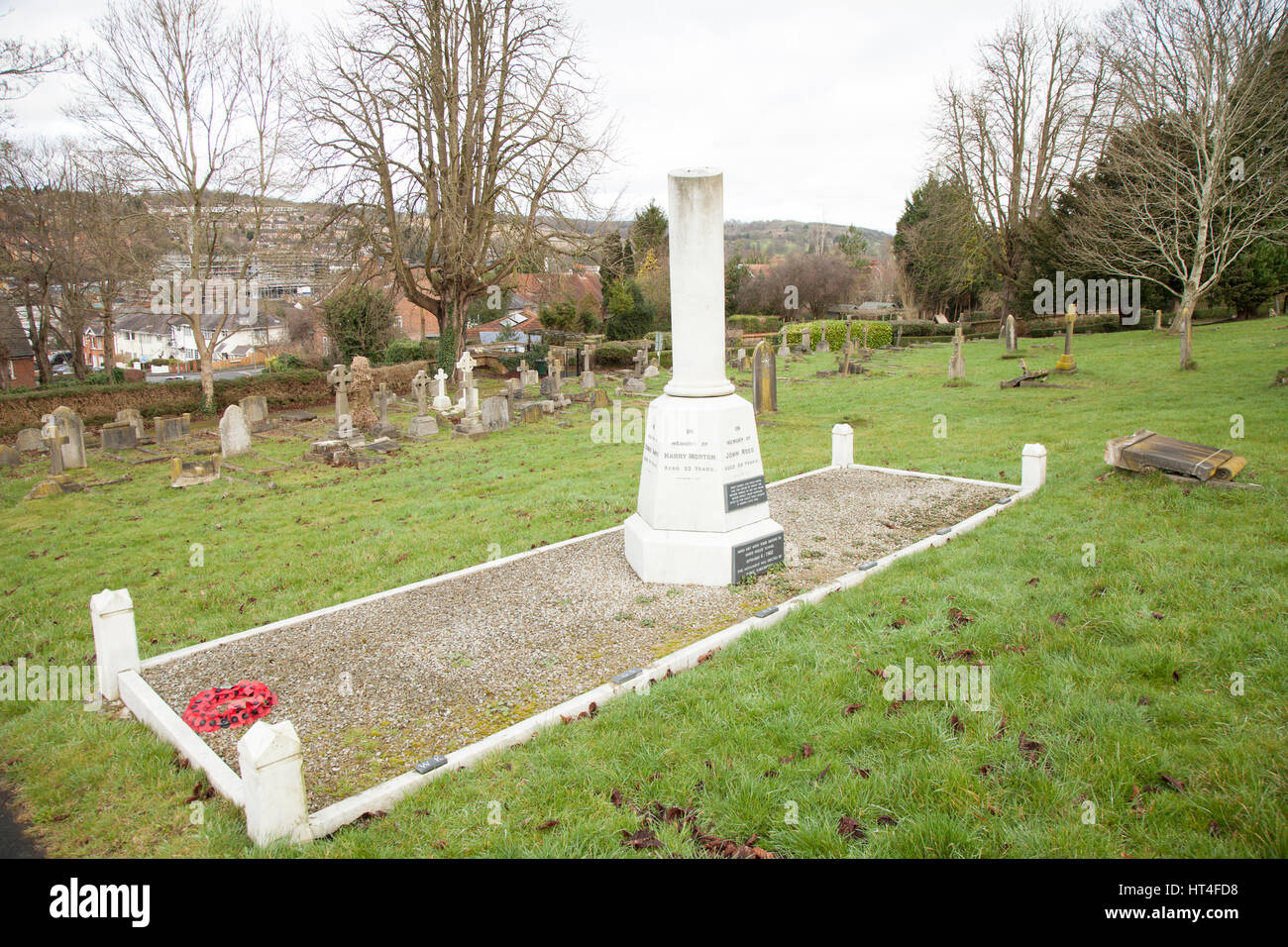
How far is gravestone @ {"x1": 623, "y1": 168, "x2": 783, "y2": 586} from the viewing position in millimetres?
7230

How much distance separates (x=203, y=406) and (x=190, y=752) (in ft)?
72.6

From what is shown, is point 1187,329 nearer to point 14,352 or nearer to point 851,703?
point 851,703

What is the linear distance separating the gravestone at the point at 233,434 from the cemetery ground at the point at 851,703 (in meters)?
5.55

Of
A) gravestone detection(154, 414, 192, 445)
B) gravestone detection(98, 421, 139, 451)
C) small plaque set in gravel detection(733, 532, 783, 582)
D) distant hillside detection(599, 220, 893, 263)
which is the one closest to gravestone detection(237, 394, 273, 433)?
gravestone detection(154, 414, 192, 445)

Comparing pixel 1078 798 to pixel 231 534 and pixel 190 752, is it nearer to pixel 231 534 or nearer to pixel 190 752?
pixel 190 752

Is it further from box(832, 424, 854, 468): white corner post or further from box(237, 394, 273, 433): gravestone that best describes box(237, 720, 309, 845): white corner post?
box(237, 394, 273, 433): gravestone

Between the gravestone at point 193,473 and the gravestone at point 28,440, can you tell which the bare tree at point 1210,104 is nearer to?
the gravestone at point 193,473

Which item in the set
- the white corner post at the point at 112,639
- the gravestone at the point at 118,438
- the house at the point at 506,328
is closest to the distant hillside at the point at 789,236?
the house at the point at 506,328

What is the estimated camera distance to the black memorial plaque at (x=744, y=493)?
7.37 metres

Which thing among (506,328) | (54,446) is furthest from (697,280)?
(506,328)

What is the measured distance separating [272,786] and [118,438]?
18.6m

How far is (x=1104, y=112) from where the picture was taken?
34219 mm

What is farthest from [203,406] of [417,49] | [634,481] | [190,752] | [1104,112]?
[1104,112]

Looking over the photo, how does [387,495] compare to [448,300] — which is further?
[448,300]
